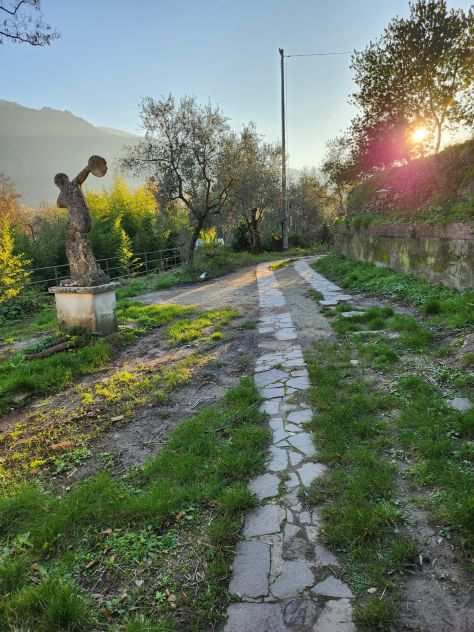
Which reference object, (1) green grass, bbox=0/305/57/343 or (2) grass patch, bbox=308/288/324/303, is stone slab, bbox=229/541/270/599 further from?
(2) grass patch, bbox=308/288/324/303

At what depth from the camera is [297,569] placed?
6.01 feet

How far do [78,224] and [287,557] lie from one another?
546 cm

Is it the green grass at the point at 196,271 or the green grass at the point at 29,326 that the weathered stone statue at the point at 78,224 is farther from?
the green grass at the point at 196,271

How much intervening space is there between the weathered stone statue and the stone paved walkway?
12.8 feet

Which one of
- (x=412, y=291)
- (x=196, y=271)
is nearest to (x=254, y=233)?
(x=196, y=271)

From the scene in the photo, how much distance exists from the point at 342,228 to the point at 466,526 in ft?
40.0

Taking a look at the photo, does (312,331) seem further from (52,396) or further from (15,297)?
(15,297)

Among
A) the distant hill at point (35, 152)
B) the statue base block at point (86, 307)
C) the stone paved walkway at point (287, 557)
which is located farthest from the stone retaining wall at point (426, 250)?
the distant hill at point (35, 152)

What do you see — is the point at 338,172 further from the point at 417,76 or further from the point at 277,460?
the point at 277,460

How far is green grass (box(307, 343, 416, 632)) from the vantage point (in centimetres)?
170

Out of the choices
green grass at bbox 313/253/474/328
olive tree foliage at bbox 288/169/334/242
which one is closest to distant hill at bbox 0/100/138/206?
olive tree foliage at bbox 288/169/334/242

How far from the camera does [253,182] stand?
18.5m

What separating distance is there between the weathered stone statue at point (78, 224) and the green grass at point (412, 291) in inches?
197

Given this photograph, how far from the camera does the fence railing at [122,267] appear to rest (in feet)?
38.6
